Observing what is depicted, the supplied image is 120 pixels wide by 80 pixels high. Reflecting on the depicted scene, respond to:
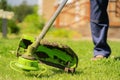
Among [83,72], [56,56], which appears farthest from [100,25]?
[56,56]

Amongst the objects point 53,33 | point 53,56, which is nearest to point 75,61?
point 53,56

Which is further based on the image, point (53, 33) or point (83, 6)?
point (83, 6)

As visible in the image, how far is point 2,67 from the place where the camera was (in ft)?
14.8

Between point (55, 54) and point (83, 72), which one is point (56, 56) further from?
point (83, 72)

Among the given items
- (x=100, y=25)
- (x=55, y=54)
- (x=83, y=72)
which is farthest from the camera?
(x=100, y=25)

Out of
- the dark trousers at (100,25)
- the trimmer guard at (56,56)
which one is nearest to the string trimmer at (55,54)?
the trimmer guard at (56,56)

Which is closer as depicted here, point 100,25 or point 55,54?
point 55,54

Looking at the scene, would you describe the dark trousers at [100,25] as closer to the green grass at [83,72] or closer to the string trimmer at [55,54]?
the green grass at [83,72]

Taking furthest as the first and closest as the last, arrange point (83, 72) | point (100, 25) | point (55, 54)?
point (100, 25) < point (83, 72) < point (55, 54)

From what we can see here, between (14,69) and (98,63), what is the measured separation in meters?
1.32

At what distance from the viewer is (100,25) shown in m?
5.31

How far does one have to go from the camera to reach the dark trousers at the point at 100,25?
5234 mm

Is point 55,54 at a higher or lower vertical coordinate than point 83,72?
higher

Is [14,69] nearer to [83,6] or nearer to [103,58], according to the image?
[103,58]
